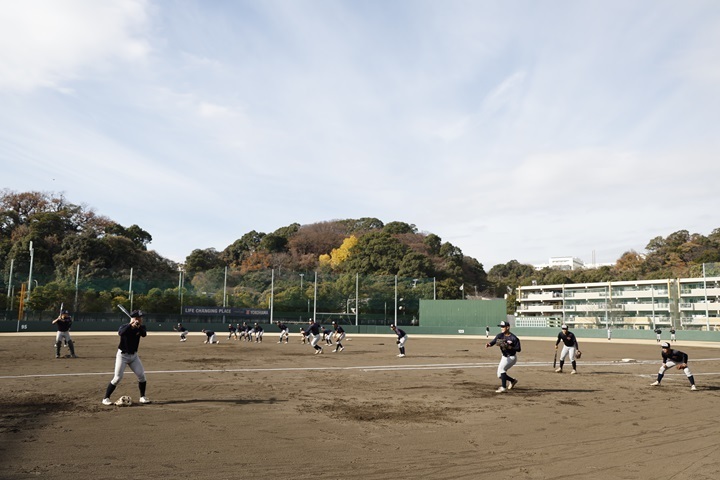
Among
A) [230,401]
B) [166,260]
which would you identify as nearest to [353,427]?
[230,401]

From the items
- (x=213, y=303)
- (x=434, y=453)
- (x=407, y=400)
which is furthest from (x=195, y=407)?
(x=213, y=303)

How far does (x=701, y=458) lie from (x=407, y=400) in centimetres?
596

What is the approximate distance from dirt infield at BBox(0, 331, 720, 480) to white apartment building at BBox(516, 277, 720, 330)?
46152mm

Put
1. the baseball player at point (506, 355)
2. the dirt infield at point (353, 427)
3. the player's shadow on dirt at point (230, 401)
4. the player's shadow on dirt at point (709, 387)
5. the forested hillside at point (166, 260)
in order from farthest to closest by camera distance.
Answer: the forested hillside at point (166, 260), the player's shadow on dirt at point (709, 387), the baseball player at point (506, 355), the player's shadow on dirt at point (230, 401), the dirt infield at point (353, 427)

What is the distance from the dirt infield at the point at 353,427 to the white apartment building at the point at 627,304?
46152 mm

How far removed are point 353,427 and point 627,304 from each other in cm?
7826

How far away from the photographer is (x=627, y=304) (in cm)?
7538

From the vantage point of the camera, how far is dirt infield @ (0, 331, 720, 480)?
659 cm

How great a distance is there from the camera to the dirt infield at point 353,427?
659 cm

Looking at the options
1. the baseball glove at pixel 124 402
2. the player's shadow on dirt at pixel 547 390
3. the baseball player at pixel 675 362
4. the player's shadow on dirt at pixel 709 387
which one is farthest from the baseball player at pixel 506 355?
the baseball glove at pixel 124 402

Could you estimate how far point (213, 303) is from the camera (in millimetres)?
59156

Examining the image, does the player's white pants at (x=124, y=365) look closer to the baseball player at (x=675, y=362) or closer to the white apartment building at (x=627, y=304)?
the baseball player at (x=675, y=362)

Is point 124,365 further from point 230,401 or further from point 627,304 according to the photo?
point 627,304

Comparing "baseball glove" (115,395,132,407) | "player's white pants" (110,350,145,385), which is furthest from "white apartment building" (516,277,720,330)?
"baseball glove" (115,395,132,407)
